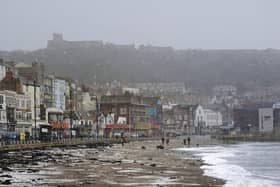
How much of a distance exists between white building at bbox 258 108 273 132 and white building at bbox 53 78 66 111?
7937cm

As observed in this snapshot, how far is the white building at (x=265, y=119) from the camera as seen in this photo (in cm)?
17475

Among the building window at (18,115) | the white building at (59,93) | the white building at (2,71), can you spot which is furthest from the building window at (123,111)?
the building window at (18,115)

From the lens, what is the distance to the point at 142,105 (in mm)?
158875

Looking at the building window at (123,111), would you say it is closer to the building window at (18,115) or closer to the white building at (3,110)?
the building window at (18,115)

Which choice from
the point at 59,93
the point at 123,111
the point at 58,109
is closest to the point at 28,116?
the point at 58,109

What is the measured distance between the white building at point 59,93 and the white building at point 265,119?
79.4 metres

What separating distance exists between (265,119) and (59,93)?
83.7 meters

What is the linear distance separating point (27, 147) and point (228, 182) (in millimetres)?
32224

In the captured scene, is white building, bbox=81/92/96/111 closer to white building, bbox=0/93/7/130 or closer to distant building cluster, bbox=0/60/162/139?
distant building cluster, bbox=0/60/162/139

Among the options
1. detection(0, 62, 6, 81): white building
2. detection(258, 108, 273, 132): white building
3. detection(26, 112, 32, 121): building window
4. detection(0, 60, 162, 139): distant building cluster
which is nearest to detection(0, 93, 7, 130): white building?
→ detection(0, 60, 162, 139): distant building cluster

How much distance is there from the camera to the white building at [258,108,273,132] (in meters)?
175

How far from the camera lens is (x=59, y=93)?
112375 millimetres

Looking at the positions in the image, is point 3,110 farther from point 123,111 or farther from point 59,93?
point 123,111

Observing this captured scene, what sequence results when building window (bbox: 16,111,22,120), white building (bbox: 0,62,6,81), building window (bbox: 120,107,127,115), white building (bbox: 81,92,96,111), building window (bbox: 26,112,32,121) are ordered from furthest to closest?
building window (bbox: 120,107,127,115) → white building (bbox: 81,92,96,111) → white building (bbox: 0,62,6,81) → building window (bbox: 26,112,32,121) → building window (bbox: 16,111,22,120)
